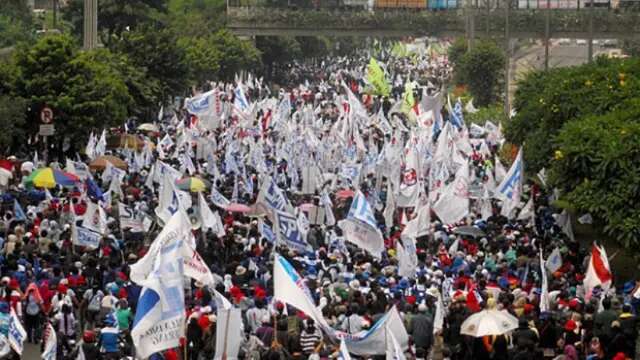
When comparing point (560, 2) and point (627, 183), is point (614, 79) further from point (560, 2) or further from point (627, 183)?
point (560, 2)

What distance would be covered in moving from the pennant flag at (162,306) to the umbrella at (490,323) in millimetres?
3494

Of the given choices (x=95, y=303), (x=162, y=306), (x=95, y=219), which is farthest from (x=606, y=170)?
(x=162, y=306)

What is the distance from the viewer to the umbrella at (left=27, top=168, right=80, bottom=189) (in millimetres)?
32184

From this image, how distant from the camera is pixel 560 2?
10925 cm

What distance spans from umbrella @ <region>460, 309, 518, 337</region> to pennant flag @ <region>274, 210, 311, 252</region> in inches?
219

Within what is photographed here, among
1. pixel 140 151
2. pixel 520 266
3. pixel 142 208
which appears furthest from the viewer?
pixel 140 151

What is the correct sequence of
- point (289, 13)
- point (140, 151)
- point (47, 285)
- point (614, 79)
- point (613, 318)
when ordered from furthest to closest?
point (289, 13) < point (140, 151) < point (614, 79) < point (47, 285) < point (613, 318)

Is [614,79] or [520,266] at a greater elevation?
[614,79]

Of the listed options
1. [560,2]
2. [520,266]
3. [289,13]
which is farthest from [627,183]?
[560,2]

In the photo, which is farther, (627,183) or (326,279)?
(627,183)

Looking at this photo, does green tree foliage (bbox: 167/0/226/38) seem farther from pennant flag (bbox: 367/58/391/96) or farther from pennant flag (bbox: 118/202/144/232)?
pennant flag (bbox: 118/202/144/232)

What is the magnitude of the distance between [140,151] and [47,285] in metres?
19.4

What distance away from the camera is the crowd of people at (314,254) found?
21234 mm

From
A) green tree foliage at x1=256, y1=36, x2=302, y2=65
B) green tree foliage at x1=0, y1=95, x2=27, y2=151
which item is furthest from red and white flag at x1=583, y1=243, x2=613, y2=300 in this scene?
green tree foliage at x1=256, y1=36, x2=302, y2=65
